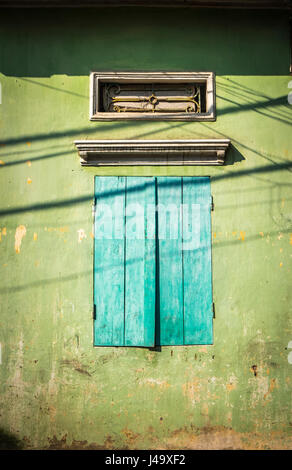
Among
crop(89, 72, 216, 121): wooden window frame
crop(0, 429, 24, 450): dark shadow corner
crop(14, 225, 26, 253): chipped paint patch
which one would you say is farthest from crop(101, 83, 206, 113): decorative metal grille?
crop(0, 429, 24, 450): dark shadow corner

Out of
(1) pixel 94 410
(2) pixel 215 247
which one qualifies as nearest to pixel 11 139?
(2) pixel 215 247

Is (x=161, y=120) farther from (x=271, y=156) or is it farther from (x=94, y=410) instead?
(x=94, y=410)

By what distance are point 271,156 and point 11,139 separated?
3.00 m

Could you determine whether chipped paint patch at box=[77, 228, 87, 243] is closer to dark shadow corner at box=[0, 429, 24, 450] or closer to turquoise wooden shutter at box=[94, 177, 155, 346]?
turquoise wooden shutter at box=[94, 177, 155, 346]

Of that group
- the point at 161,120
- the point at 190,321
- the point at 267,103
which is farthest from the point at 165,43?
the point at 190,321

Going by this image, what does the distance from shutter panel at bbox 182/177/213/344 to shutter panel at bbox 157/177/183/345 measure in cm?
7

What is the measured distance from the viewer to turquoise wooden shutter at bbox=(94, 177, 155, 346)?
3.67 m

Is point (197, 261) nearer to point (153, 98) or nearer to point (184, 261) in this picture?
point (184, 261)

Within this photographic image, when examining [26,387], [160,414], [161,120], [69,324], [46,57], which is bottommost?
[160,414]

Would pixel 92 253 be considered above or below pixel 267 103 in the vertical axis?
below

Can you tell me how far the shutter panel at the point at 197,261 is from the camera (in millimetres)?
3695

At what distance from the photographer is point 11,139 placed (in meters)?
3.87

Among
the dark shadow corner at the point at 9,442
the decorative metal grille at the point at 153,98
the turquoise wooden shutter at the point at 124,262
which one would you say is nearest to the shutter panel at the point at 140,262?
the turquoise wooden shutter at the point at 124,262
